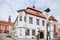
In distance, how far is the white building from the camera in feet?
8.59

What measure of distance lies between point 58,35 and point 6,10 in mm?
1037

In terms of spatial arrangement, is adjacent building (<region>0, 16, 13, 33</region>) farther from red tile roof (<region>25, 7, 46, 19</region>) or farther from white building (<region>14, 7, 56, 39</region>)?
red tile roof (<region>25, 7, 46, 19</region>)

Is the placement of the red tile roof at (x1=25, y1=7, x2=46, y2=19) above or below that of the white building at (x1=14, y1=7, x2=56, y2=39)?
above

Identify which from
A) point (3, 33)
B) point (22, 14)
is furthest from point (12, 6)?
point (3, 33)

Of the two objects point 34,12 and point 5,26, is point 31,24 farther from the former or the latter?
point 5,26

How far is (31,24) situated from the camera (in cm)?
271

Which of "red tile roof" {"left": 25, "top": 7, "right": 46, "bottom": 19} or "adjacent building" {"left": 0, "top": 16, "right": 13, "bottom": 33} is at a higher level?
"red tile roof" {"left": 25, "top": 7, "right": 46, "bottom": 19}

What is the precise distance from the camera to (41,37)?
2807mm

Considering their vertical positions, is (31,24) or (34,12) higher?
(34,12)

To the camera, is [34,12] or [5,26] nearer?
[5,26]

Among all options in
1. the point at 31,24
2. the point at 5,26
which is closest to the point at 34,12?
the point at 31,24

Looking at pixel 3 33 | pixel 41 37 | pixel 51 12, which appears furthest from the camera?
pixel 51 12

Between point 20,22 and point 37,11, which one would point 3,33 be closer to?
point 20,22

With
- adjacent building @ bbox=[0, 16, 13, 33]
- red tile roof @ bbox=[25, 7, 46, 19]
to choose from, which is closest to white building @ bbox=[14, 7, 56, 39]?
red tile roof @ bbox=[25, 7, 46, 19]
